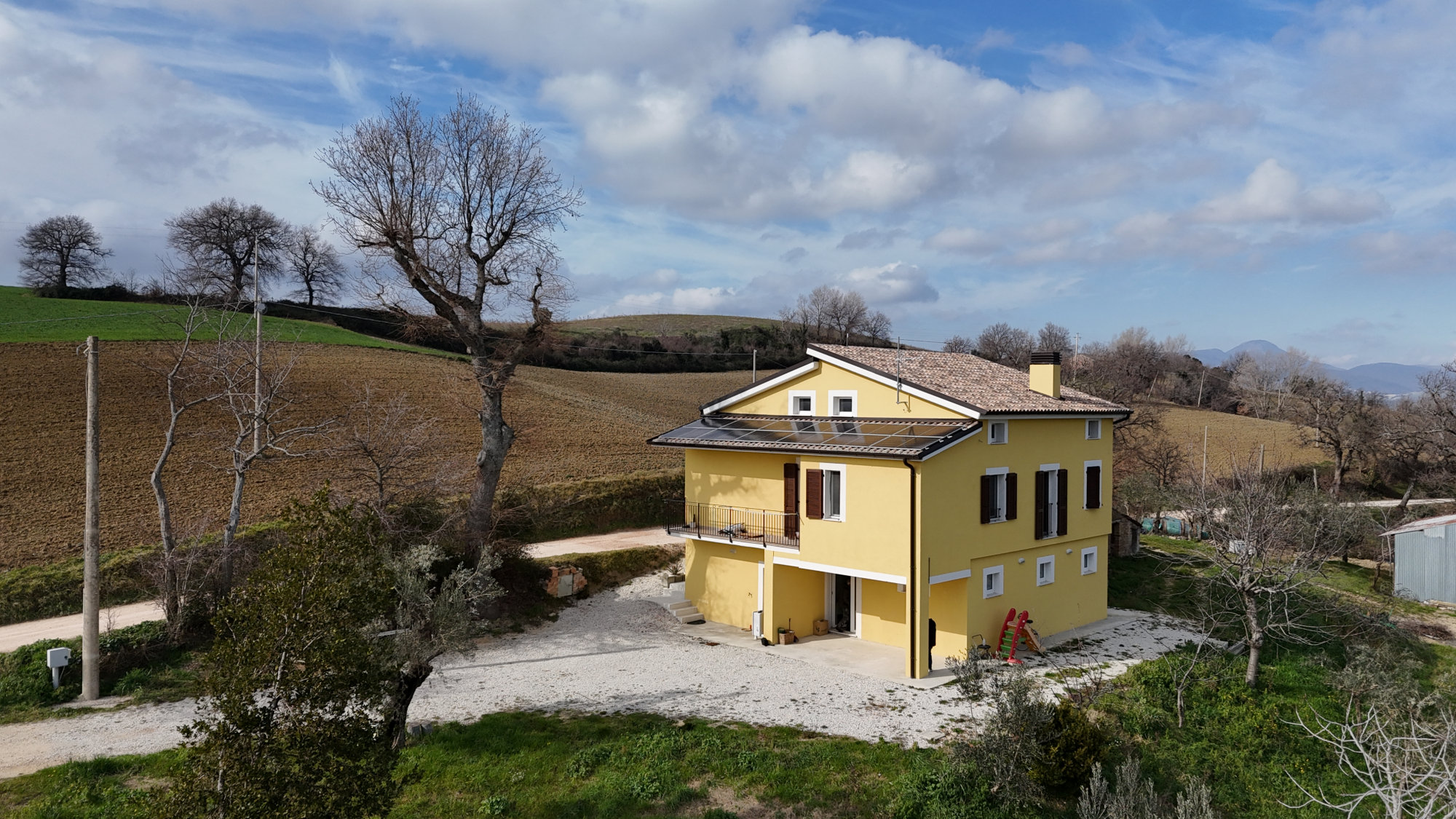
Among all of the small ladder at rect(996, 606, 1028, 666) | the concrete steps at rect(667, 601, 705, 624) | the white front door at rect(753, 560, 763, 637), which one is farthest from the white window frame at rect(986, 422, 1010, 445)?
the concrete steps at rect(667, 601, 705, 624)

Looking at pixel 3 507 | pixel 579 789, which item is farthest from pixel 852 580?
pixel 3 507

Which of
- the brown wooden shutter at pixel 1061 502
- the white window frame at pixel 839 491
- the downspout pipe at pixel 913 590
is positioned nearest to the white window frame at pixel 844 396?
the white window frame at pixel 839 491

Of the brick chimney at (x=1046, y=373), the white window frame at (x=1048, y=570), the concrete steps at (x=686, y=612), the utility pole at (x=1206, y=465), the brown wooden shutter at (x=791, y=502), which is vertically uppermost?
the brick chimney at (x=1046, y=373)

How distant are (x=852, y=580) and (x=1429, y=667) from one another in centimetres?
1490

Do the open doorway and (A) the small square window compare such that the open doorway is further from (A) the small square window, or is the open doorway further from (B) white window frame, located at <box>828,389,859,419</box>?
(B) white window frame, located at <box>828,389,859,419</box>

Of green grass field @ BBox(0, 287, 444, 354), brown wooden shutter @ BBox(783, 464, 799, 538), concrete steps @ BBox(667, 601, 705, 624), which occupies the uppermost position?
green grass field @ BBox(0, 287, 444, 354)

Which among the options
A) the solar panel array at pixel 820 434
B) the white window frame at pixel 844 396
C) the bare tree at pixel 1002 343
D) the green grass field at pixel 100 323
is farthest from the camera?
the bare tree at pixel 1002 343

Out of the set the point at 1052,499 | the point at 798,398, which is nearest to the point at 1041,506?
the point at 1052,499

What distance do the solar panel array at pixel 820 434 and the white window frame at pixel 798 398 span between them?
12.4 inches

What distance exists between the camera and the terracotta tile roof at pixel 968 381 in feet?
65.3

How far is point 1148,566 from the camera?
29.6 metres

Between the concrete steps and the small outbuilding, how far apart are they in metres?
25.8

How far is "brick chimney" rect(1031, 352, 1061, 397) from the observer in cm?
2253

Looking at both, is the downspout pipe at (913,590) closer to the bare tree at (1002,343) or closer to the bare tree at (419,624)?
the bare tree at (419,624)
